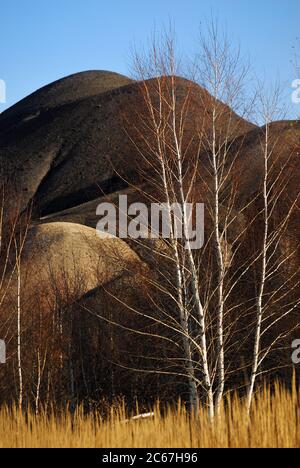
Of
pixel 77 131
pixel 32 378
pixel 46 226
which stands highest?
pixel 77 131

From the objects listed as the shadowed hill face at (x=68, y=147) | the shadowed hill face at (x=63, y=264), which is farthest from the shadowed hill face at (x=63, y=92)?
the shadowed hill face at (x=63, y=264)

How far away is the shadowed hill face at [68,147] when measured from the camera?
273ft

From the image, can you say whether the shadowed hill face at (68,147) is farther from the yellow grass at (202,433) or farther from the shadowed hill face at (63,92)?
the yellow grass at (202,433)

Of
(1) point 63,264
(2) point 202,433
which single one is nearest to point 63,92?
(1) point 63,264

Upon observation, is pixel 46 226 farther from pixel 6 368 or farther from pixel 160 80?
pixel 160 80

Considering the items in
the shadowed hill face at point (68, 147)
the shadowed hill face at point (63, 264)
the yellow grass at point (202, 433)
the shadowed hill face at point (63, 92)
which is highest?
the shadowed hill face at point (63, 92)

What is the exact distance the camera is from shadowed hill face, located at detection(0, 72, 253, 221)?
83250mm

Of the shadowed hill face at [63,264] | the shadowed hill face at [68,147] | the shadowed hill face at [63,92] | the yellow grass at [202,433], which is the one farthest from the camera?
the shadowed hill face at [63,92]

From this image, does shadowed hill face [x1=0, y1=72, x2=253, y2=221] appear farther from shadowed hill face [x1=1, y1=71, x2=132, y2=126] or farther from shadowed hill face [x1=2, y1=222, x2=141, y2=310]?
shadowed hill face [x1=2, y1=222, x2=141, y2=310]

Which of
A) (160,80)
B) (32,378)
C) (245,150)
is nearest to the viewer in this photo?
(160,80)

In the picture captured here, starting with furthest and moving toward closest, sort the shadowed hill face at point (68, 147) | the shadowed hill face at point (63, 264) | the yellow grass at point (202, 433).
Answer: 1. the shadowed hill face at point (68, 147)
2. the shadowed hill face at point (63, 264)
3. the yellow grass at point (202, 433)

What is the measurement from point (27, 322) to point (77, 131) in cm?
6476

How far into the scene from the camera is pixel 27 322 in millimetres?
31156
